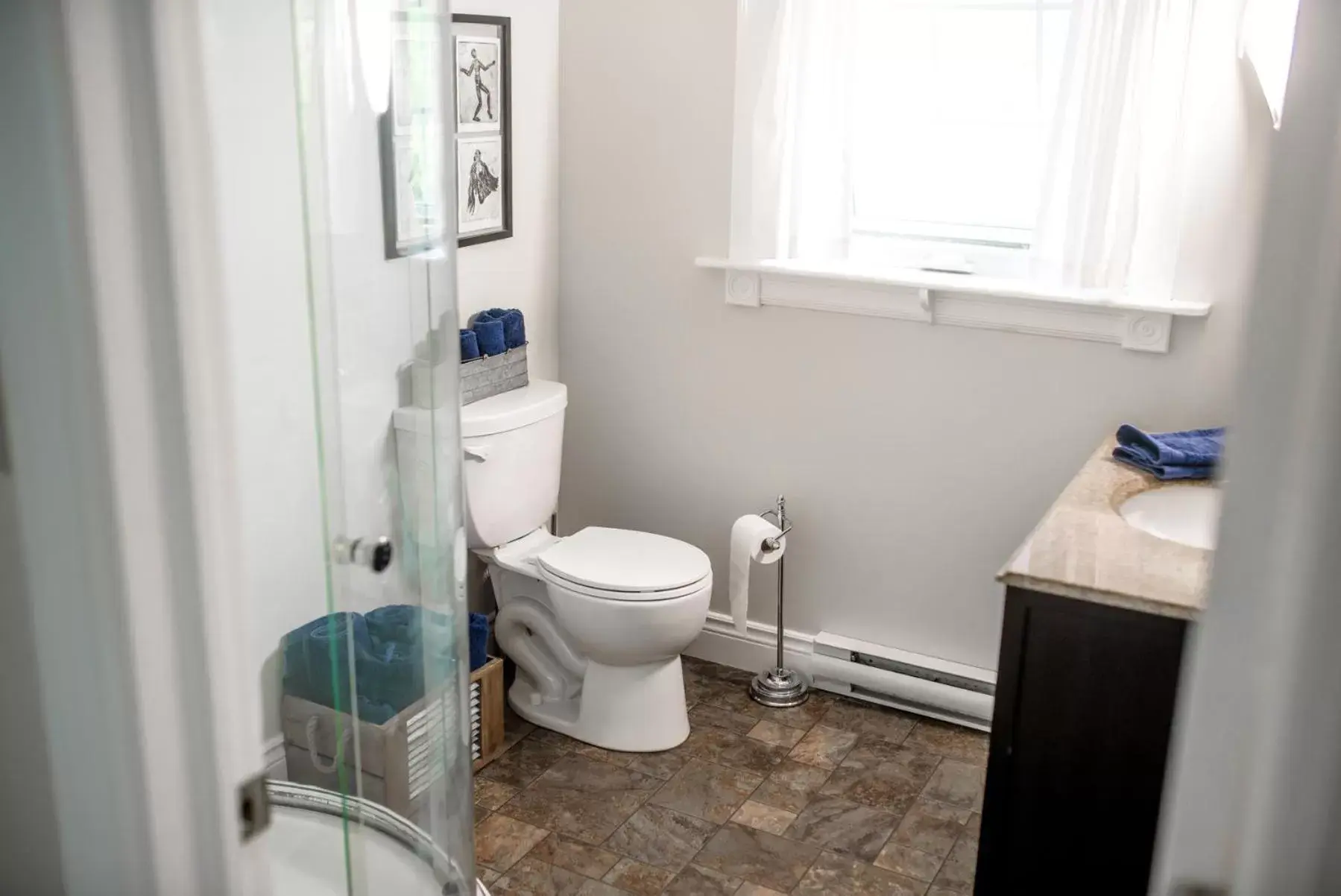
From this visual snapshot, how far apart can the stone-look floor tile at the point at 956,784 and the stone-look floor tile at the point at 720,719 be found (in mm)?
475

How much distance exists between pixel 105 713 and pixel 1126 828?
5.16 feet

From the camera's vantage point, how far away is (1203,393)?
283 cm

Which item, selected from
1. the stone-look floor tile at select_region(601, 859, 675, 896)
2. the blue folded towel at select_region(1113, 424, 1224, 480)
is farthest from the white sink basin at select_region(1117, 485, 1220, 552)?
the stone-look floor tile at select_region(601, 859, 675, 896)

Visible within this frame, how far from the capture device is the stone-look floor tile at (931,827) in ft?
8.95

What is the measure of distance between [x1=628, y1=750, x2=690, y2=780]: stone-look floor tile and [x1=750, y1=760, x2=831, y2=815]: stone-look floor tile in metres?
0.21

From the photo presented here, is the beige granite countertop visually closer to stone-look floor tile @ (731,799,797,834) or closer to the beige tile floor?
the beige tile floor

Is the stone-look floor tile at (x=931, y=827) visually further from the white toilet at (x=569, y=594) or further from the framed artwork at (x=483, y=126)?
the framed artwork at (x=483, y=126)

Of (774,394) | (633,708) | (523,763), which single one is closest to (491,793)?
(523,763)

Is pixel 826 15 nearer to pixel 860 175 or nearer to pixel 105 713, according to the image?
pixel 860 175

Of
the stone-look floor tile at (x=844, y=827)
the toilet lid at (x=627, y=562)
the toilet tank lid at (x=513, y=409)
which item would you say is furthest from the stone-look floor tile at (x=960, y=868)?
the toilet tank lid at (x=513, y=409)

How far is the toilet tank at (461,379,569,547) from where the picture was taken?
3002 mm

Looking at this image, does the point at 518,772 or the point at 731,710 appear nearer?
the point at 518,772

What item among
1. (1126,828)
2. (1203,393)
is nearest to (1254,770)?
(1126,828)

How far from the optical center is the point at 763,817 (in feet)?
9.29
